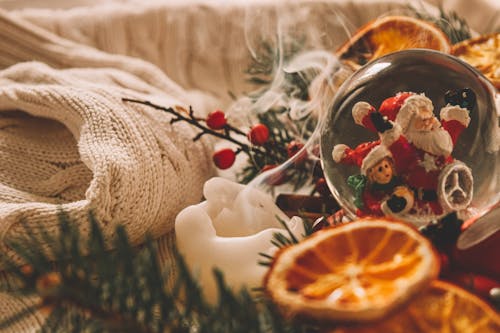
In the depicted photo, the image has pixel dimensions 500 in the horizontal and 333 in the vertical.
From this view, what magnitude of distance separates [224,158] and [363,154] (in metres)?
0.22

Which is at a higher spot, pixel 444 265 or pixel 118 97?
pixel 118 97

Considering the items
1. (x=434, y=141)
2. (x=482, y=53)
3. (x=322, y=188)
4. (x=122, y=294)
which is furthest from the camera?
(x=482, y=53)

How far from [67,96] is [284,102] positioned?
22 centimetres

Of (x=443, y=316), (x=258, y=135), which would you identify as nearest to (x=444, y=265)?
(x=443, y=316)

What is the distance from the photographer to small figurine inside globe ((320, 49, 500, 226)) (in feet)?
1.40

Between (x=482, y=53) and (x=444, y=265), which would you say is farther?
(x=482, y=53)

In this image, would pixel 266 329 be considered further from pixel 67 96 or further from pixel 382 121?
pixel 67 96

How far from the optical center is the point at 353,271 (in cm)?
32

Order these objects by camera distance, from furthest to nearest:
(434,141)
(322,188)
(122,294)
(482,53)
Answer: (482,53) → (322,188) → (434,141) → (122,294)

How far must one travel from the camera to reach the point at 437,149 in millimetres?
425

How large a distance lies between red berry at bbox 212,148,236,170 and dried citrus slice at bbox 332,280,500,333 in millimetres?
347

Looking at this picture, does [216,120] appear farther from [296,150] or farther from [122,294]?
[122,294]

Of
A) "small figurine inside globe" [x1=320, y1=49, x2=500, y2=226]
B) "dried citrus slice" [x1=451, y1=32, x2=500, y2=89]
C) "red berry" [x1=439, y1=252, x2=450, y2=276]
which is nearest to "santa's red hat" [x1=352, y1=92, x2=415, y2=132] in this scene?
"small figurine inside globe" [x1=320, y1=49, x2=500, y2=226]

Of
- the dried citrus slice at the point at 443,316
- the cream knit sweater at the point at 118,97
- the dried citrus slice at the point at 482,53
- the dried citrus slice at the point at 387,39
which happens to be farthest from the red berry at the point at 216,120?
the dried citrus slice at the point at 443,316
